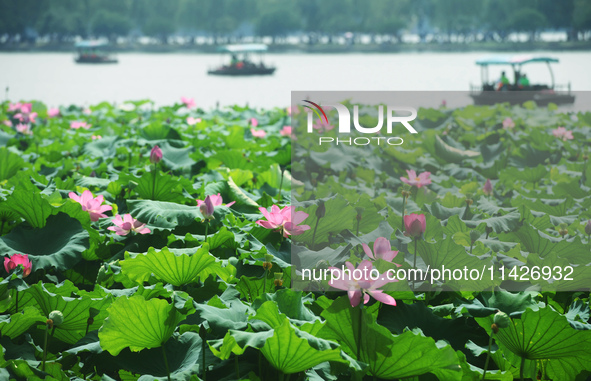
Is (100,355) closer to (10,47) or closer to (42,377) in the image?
(42,377)

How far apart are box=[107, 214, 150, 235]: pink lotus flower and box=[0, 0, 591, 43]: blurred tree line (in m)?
57.2

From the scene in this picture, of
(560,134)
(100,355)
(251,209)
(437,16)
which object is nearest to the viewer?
(100,355)

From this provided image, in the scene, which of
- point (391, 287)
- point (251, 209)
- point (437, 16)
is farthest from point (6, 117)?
point (437, 16)

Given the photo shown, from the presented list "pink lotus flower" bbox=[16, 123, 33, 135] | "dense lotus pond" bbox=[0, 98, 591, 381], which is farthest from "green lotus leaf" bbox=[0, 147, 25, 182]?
"pink lotus flower" bbox=[16, 123, 33, 135]

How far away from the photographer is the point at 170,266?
5.03 feet

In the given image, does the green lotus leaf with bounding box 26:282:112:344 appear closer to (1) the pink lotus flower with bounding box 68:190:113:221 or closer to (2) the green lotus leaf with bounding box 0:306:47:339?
(2) the green lotus leaf with bounding box 0:306:47:339

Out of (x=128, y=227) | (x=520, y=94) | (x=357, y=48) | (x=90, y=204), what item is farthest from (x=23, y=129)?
(x=357, y=48)

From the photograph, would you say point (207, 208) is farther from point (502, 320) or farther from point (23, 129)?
point (23, 129)

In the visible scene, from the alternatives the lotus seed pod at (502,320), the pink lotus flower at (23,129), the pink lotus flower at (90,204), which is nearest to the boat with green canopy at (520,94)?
the pink lotus flower at (23,129)

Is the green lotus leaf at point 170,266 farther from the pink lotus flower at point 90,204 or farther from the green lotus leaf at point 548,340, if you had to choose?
the green lotus leaf at point 548,340

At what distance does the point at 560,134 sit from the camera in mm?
3936

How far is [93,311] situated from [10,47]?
A: 208 ft

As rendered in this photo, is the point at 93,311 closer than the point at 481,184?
Yes

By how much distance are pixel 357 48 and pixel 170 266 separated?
2088 inches
